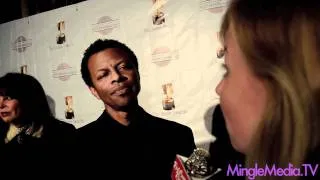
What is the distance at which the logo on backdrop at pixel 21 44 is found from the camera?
1.63 meters

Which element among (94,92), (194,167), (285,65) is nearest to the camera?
(285,65)

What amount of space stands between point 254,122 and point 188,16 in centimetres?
57

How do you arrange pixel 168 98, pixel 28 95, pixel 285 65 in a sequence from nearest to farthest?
pixel 285 65 → pixel 168 98 → pixel 28 95

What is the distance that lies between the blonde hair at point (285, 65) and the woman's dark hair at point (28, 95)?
1153 mm

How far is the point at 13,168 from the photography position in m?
1.57

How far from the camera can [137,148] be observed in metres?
1.28

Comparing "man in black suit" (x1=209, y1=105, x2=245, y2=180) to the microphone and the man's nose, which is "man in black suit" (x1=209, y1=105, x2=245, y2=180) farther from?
the man's nose

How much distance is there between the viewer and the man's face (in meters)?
1.29

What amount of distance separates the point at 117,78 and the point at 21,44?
26.1 inches

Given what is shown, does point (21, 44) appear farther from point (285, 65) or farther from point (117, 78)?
point (285, 65)

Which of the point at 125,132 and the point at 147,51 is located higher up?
the point at 147,51

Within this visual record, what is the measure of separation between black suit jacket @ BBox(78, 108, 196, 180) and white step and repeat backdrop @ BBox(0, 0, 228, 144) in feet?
0.16

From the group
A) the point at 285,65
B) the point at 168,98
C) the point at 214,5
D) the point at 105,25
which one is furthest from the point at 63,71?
the point at 285,65
